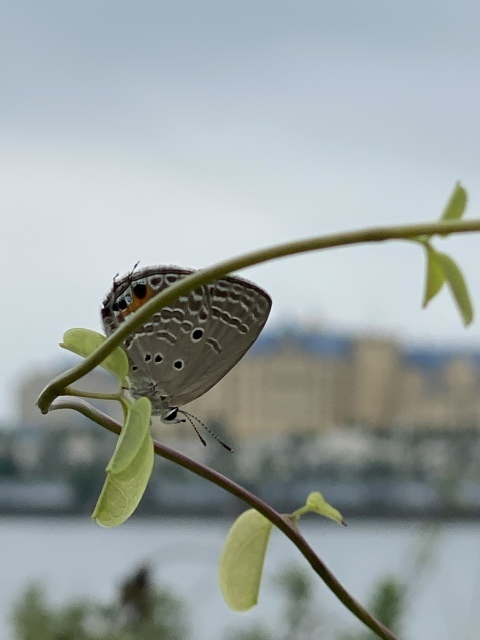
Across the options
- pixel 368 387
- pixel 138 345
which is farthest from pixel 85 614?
pixel 138 345

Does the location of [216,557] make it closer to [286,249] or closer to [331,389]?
[331,389]

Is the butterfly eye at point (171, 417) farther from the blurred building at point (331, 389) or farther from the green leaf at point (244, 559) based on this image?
the blurred building at point (331, 389)

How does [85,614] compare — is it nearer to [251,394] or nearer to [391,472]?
[251,394]

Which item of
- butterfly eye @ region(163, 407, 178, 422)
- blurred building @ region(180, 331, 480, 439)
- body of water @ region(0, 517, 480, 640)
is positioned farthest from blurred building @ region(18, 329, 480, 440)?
butterfly eye @ region(163, 407, 178, 422)

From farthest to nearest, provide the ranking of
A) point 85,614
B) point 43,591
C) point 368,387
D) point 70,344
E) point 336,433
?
point 336,433 → point 368,387 → point 43,591 → point 85,614 → point 70,344

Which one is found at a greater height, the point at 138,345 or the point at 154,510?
the point at 138,345

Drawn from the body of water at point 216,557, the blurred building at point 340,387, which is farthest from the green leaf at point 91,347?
the body of water at point 216,557

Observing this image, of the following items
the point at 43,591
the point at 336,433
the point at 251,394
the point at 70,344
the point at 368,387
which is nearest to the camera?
the point at 70,344
